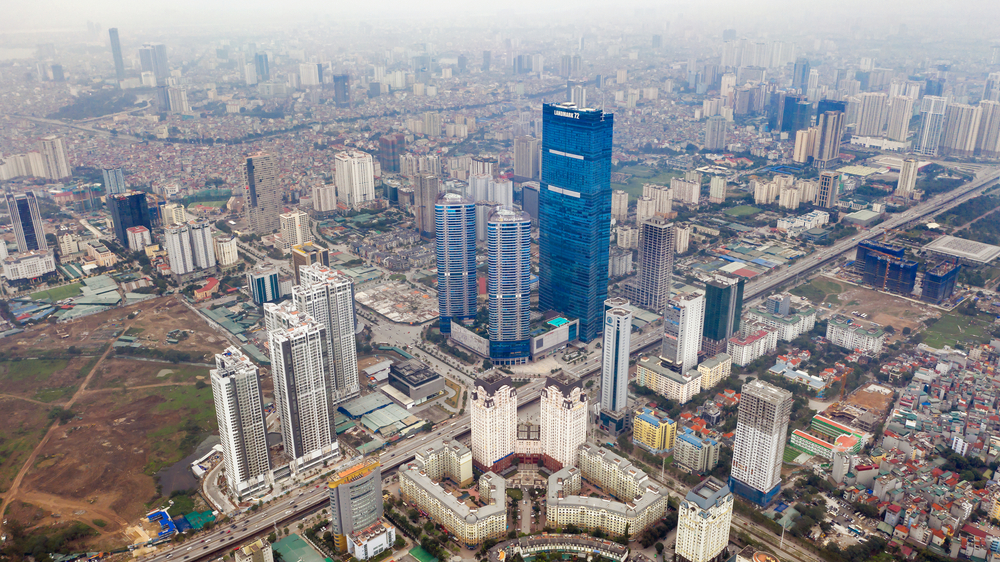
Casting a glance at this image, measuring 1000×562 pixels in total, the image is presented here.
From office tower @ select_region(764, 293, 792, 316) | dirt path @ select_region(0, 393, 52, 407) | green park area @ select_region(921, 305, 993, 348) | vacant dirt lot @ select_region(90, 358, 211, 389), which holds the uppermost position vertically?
office tower @ select_region(764, 293, 792, 316)

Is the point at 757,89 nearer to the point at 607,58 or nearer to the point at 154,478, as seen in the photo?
the point at 607,58

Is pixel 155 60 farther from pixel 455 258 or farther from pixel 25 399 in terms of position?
pixel 455 258

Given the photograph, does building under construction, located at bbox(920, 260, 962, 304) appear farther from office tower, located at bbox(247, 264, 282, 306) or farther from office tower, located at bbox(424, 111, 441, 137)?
office tower, located at bbox(424, 111, 441, 137)

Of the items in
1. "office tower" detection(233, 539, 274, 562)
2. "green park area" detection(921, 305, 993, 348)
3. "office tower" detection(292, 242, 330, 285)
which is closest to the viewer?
"office tower" detection(233, 539, 274, 562)

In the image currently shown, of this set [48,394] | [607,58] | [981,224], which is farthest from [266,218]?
[607,58]

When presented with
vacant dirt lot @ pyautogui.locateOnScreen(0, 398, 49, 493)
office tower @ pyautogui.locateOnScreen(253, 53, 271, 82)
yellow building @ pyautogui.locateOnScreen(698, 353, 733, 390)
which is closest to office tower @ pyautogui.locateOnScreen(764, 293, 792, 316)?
yellow building @ pyautogui.locateOnScreen(698, 353, 733, 390)

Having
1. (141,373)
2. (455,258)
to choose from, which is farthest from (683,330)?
(141,373)

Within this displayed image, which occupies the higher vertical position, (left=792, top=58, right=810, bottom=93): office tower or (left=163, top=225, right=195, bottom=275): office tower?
(left=792, top=58, right=810, bottom=93): office tower

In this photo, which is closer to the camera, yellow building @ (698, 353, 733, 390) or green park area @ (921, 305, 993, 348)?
yellow building @ (698, 353, 733, 390)
